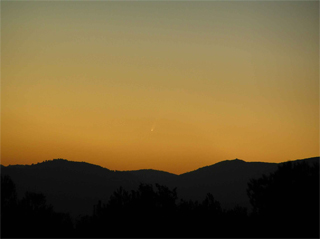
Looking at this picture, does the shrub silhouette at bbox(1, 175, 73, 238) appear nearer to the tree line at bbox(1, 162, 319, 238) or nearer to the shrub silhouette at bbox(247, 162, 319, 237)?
the tree line at bbox(1, 162, 319, 238)

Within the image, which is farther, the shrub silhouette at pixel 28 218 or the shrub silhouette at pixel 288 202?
the shrub silhouette at pixel 28 218

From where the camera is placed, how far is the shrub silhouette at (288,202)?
135 feet

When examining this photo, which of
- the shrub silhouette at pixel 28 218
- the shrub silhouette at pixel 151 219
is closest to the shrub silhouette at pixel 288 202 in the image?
the shrub silhouette at pixel 151 219

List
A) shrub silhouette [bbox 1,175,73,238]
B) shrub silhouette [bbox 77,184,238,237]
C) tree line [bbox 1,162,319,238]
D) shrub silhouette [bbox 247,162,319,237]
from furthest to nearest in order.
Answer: shrub silhouette [bbox 77,184,238,237] < shrub silhouette [bbox 1,175,73,238] < tree line [bbox 1,162,319,238] < shrub silhouette [bbox 247,162,319,237]

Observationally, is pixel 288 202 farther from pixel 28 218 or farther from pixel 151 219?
pixel 28 218

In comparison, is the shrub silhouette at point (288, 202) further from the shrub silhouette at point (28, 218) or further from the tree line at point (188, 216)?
the shrub silhouette at point (28, 218)

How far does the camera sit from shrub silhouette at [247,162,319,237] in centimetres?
4122

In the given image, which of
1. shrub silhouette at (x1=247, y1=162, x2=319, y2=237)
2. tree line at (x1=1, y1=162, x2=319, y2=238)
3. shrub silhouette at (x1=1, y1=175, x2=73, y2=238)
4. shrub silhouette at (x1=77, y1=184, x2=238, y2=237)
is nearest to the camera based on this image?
shrub silhouette at (x1=247, y1=162, x2=319, y2=237)

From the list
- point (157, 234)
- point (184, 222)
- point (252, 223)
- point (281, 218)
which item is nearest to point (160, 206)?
point (184, 222)

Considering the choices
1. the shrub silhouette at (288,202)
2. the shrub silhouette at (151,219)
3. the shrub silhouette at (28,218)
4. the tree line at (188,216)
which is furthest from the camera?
the shrub silhouette at (151,219)

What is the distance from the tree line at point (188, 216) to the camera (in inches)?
1694

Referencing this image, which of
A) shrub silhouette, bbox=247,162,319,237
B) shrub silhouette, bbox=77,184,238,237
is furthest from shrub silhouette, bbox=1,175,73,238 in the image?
shrub silhouette, bbox=247,162,319,237

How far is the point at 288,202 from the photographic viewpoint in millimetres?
44594

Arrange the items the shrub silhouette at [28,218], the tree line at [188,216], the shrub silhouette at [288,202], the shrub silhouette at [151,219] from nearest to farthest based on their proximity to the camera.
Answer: the shrub silhouette at [288,202], the tree line at [188,216], the shrub silhouette at [28,218], the shrub silhouette at [151,219]
